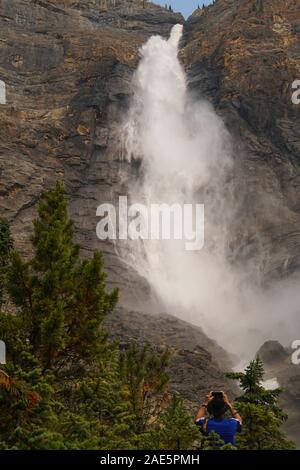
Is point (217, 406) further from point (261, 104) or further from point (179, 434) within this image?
Answer: point (261, 104)

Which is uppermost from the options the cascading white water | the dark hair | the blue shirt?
the cascading white water

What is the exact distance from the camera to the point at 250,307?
6538cm

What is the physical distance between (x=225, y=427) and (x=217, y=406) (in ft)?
1.64

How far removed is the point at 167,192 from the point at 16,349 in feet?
190

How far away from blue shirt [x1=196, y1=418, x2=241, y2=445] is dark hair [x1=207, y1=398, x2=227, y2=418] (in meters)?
0.16

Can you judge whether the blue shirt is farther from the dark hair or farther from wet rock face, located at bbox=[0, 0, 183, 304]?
wet rock face, located at bbox=[0, 0, 183, 304]

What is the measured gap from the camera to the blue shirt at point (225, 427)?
34.8ft

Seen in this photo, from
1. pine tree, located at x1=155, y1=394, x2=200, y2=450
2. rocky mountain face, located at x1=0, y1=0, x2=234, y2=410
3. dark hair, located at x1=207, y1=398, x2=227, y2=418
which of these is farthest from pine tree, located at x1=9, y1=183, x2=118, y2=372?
rocky mountain face, located at x1=0, y1=0, x2=234, y2=410

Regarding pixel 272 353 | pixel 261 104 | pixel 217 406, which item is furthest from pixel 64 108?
pixel 217 406

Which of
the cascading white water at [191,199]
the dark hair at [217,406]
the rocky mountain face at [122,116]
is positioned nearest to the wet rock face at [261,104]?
the rocky mountain face at [122,116]

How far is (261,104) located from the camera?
78438 millimetres

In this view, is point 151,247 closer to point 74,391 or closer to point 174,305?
point 174,305

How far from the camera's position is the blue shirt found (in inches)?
417

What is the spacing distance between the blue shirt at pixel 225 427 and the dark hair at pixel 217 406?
0.54 ft
